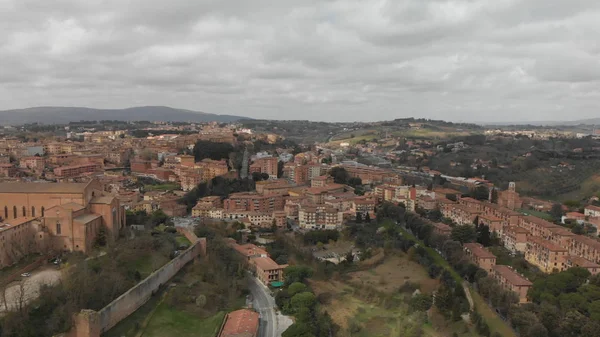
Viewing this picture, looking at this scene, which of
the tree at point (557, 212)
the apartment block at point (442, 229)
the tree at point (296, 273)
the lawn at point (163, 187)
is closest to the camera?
the tree at point (296, 273)

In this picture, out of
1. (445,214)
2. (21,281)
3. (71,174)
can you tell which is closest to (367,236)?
(445,214)

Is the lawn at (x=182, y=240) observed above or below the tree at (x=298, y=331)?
above

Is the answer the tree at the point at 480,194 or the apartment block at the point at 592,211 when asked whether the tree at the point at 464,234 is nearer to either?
the apartment block at the point at 592,211

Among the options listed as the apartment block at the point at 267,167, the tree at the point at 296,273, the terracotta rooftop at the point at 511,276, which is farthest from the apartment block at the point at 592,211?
the apartment block at the point at 267,167

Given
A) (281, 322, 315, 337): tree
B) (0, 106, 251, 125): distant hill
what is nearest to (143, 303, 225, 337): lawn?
(281, 322, 315, 337): tree

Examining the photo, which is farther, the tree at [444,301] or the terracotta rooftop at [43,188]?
the terracotta rooftop at [43,188]

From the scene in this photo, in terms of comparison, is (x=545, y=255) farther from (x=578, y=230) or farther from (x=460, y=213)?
(x=460, y=213)

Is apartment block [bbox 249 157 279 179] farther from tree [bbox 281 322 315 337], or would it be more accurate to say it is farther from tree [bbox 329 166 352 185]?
tree [bbox 281 322 315 337]
